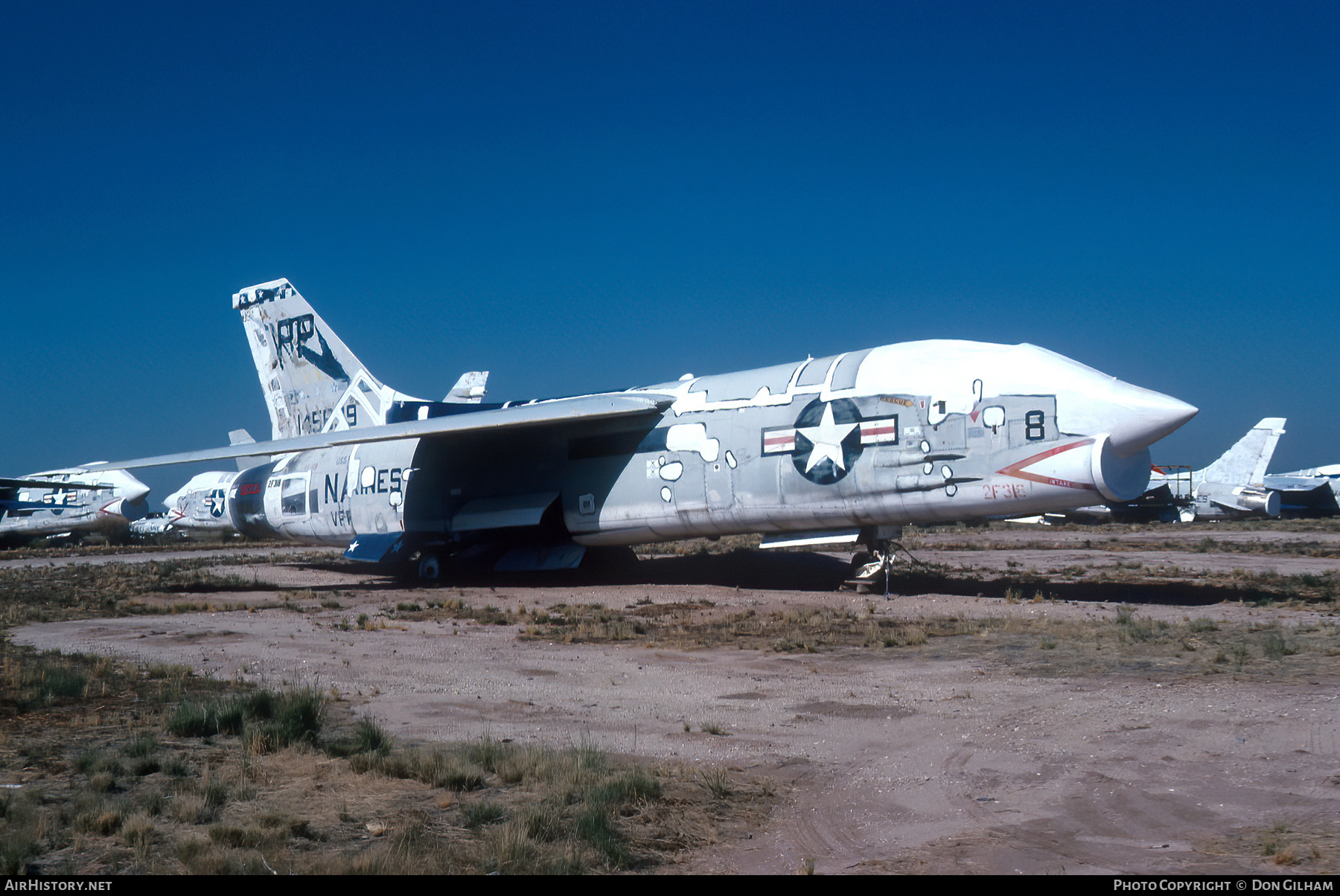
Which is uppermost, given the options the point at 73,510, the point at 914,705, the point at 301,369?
the point at 301,369

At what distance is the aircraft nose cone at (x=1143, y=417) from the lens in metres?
13.2

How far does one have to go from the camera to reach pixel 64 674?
28.0 ft

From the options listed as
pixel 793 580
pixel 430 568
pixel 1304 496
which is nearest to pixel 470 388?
pixel 430 568

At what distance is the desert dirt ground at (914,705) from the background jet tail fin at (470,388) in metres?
6.90

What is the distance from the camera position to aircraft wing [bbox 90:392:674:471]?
17.9 m

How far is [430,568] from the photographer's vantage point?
20703 mm

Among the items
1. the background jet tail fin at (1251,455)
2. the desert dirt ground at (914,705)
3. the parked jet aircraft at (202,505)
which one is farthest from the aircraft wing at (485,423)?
the background jet tail fin at (1251,455)

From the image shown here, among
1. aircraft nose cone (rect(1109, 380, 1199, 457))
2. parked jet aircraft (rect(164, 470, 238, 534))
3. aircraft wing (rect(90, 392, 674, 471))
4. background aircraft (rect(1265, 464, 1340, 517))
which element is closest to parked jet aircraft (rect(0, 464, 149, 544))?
parked jet aircraft (rect(164, 470, 238, 534))

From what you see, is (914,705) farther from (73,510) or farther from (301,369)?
(73,510)

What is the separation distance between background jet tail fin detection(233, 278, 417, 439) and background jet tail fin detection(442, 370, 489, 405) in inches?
79.1

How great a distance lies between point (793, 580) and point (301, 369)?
1506 centimetres

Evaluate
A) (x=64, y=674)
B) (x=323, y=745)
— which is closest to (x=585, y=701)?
(x=323, y=745)

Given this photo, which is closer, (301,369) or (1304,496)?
(301,369)

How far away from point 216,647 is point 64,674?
2732mm
